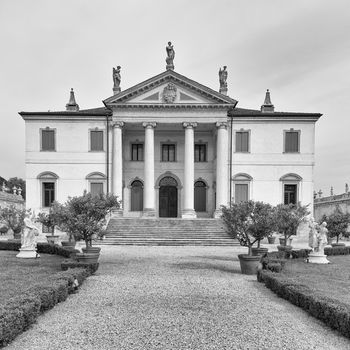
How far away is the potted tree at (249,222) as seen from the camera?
14266 millimetres

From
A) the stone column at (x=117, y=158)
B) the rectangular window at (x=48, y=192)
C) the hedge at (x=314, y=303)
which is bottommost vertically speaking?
the hedge at (x=314, y=303)

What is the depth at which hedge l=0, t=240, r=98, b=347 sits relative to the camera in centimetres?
663

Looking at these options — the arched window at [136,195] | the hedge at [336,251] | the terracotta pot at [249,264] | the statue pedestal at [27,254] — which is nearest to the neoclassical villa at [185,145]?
the arched window at [136,195]

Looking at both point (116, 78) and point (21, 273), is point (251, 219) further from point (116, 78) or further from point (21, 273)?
point (116, 78)

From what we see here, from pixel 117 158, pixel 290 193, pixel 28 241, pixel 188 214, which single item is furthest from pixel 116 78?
pixel 28 241

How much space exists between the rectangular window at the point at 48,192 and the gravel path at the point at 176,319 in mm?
22644

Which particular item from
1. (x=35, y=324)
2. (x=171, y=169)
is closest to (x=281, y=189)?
(x=171, y=169)

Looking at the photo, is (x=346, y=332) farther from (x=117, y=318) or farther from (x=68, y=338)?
(x=68, y=338)

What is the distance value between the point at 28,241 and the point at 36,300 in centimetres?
1141

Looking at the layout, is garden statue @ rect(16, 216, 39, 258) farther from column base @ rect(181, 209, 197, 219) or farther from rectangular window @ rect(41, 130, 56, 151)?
rectangular window @ rect(41, 130, 56, 151)

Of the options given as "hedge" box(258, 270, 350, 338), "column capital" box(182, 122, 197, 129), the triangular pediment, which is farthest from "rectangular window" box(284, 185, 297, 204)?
"hedge" box(258, 270, 350, 338)

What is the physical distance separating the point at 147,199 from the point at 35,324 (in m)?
25.4

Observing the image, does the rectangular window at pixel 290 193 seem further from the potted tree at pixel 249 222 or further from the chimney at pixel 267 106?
the potted tree at pixel 249 222

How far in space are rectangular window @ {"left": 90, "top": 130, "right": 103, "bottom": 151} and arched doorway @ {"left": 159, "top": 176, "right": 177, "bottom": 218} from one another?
23.0 feet
